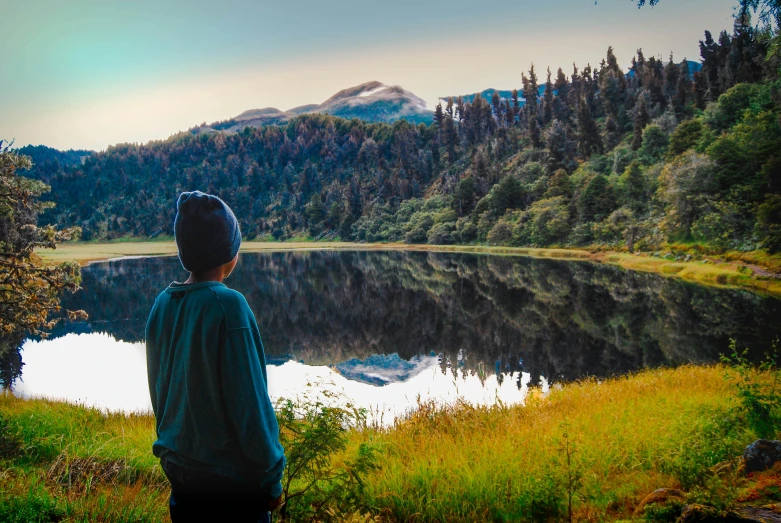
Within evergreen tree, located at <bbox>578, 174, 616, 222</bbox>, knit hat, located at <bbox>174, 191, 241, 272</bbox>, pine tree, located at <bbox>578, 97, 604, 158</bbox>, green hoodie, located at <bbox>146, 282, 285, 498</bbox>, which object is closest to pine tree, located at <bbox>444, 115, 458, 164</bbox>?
pine tree, located at <bbox>578, 97, 604, 158</bbox>

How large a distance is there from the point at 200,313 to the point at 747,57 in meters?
119

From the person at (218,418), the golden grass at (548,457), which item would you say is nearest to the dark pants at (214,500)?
the person at (218,418)

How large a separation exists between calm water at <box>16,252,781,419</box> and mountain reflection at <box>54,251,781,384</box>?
0.34 feet

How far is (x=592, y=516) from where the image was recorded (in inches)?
204

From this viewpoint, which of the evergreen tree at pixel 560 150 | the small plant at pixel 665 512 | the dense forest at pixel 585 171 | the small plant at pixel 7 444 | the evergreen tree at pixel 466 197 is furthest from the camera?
the evergreen tree at pixel 466 197

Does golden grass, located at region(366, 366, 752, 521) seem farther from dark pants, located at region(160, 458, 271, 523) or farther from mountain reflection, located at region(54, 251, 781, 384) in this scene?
mountain reflection, located at region(54, 251, 781, 384)

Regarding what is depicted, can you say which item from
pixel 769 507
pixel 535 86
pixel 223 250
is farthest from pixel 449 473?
pixel 535 86

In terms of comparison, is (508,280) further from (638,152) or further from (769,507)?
(638,152)

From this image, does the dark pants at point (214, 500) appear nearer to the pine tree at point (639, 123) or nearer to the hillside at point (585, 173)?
the hillside at point (585, 173)

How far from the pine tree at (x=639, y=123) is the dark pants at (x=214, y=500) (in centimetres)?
10277

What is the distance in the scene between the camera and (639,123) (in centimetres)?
9444

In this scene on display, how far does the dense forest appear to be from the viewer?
151ft

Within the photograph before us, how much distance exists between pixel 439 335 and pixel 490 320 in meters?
4.02

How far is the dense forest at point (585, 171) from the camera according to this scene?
46.0m
